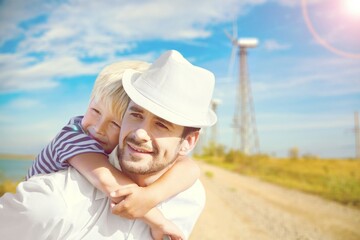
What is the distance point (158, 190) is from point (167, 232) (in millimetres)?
139

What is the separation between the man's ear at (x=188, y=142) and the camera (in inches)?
63.4

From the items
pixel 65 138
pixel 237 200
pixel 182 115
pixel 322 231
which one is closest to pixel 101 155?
pixel 65 138

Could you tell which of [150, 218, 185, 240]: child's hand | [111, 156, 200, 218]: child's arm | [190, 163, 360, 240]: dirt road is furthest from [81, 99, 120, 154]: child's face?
[190, 163, 360, 240]: dirt road

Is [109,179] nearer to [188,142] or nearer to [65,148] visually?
[65,148]

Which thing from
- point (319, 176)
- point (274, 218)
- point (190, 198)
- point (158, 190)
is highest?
point (158, 190)

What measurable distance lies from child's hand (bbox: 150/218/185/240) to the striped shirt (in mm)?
296

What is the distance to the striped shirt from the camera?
4.83 feet

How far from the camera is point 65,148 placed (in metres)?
1.50

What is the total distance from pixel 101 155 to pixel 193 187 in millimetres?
406

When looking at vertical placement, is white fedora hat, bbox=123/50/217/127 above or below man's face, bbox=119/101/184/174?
above

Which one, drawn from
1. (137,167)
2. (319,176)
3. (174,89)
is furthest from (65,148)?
(319,176)

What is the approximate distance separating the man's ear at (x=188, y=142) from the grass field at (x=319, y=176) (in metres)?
7.77

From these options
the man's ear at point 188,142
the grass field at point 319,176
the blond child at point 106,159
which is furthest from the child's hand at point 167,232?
the grass field at point 319,176

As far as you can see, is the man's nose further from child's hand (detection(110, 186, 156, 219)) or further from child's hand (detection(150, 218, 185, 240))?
child's hand (detection(150, 218, 185, 240))
